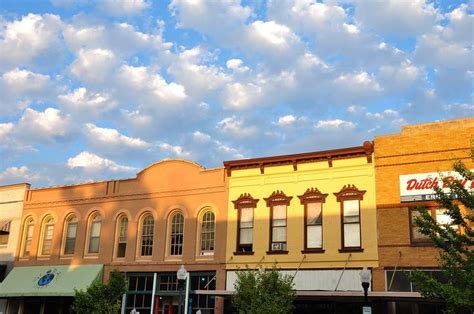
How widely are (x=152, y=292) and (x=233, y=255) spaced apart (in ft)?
17.4

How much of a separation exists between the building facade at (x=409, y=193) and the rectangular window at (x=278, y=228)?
4765mm

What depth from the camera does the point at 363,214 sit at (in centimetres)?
2461

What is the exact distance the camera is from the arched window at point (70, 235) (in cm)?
3353

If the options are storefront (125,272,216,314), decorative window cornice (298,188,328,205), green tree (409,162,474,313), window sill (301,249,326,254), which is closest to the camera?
green tree (409,162,474,313)

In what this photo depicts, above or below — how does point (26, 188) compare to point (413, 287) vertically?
above

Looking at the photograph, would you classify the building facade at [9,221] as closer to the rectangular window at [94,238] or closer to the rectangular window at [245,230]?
the rectangular window at [94,238]

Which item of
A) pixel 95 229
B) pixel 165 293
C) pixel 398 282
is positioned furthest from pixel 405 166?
pixel 95 229

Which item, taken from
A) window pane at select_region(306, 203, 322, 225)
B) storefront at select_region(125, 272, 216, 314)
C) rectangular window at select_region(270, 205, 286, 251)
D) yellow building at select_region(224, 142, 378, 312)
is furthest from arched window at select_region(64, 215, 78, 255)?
window pane at select_region(306, 203, 322, 225)

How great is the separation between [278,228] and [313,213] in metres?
1.92

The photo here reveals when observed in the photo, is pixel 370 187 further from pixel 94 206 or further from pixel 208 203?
pixel 94 206

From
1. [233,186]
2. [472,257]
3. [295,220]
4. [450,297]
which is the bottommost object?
[450,297]

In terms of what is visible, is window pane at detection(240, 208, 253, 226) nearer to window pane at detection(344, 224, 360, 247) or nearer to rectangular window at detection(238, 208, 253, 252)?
rectangular window at detection(238, 208, 253, 252)

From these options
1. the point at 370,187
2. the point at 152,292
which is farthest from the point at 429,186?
the point at 152,292

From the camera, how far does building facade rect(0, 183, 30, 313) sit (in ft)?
116
